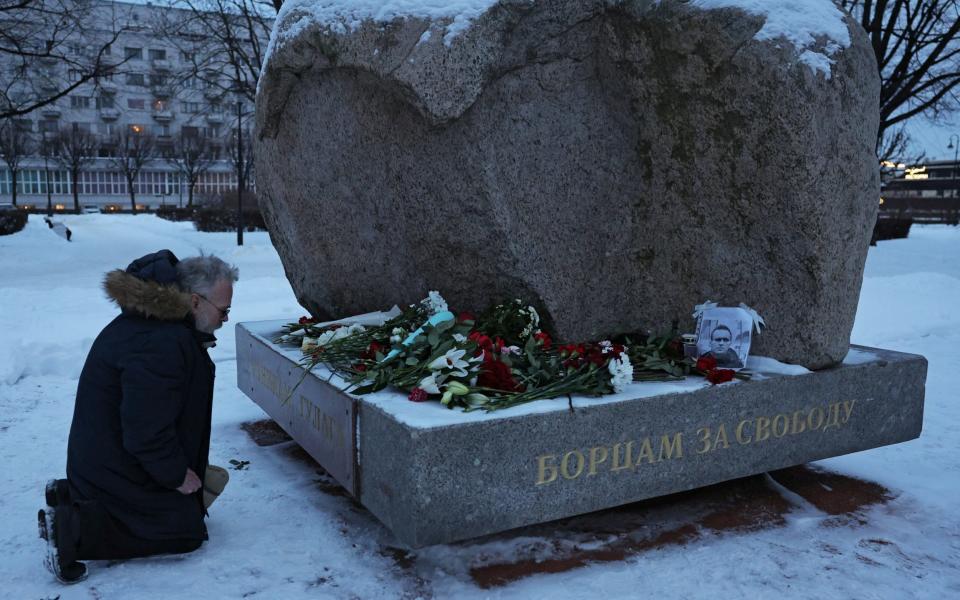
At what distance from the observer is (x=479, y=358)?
3.73 meters

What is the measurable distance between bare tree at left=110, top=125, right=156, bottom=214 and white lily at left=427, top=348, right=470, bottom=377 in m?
54.9

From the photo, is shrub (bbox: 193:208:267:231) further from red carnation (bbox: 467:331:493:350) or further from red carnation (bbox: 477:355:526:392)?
red carnation (bbox: 477:355:526:392)

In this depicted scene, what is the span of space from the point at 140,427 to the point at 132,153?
5922 cm

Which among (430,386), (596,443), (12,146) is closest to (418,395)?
(430,386)

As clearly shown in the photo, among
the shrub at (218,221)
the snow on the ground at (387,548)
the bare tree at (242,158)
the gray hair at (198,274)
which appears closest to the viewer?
the snow on the ground at (387,548)

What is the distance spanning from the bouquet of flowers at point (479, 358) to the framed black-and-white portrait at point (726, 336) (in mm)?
174

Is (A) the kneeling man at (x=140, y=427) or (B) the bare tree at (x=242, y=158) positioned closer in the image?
(A) the kneeling man at (x=140, y=427)

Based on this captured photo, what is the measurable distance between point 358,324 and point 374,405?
128 cm

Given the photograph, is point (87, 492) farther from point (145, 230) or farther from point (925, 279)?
point (145, 230)

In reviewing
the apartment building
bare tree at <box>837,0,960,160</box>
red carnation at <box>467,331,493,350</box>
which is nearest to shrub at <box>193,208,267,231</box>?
bare tree at <box>837,0,960,160</box>

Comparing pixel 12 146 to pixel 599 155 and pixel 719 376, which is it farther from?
pixel 719 376

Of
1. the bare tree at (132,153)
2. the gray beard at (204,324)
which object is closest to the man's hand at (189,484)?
the gray beard at (204,324)

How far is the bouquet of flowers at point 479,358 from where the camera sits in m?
3.57

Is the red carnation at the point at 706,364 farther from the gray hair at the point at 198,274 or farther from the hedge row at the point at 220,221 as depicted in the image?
the hedge row at the point at 220,221
